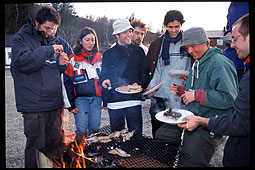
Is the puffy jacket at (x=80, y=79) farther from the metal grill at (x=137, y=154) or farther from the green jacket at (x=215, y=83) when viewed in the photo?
the green jacket at (x=215, y=83)

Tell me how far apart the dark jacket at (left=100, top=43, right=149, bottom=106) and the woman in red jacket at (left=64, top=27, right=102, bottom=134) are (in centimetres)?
20

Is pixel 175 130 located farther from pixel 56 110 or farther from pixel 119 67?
pixel 56 110

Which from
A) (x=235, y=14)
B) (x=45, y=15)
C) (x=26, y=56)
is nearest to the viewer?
(x=26, y=56)

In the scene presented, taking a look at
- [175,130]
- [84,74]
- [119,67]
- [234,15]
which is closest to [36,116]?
[84,74]

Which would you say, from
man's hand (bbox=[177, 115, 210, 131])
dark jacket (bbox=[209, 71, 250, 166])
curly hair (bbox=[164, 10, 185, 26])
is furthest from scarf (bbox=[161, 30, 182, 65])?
dark jacket (bbox=[209, 71, 250, 166])

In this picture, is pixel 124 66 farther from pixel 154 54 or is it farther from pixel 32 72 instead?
pixel 32 72

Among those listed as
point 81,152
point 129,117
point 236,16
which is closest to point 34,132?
point 81,152

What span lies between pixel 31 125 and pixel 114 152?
1405 millimetres

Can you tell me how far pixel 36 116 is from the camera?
9.76 ft

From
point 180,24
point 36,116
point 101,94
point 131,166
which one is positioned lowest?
point 131,166

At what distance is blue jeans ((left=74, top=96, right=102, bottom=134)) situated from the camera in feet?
12.5

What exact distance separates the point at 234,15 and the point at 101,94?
2.84 metres

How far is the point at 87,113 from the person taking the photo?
12.6ft

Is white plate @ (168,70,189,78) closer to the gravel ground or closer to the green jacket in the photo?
the green jacket
